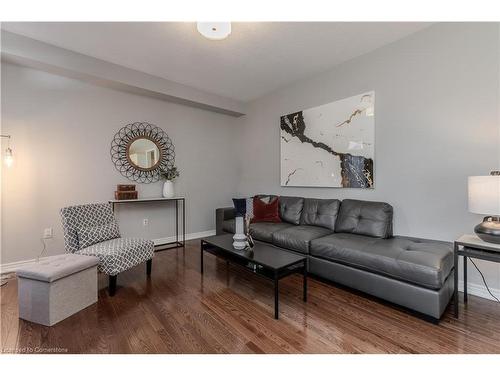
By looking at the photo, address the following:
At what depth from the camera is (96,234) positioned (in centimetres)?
253

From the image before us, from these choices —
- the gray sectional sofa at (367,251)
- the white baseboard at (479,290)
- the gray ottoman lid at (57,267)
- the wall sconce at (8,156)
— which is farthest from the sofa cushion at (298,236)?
the wall sconce at (8,156)

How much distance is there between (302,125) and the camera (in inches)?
145

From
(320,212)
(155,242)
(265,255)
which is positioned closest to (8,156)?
(155,242)

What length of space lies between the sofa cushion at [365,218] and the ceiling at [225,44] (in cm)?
187

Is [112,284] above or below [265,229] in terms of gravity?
below

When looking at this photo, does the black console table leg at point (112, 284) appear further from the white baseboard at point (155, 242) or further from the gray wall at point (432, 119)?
the gray wall at point (432, 119)

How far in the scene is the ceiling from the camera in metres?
2.36

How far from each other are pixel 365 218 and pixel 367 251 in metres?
0.66

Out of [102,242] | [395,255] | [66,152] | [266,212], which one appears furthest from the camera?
[266,212]

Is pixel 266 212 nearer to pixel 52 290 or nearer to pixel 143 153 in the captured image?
pixel 143 153

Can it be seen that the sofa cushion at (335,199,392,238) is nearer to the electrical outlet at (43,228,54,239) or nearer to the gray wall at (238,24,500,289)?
the gray wall at (238,24,500,289)
